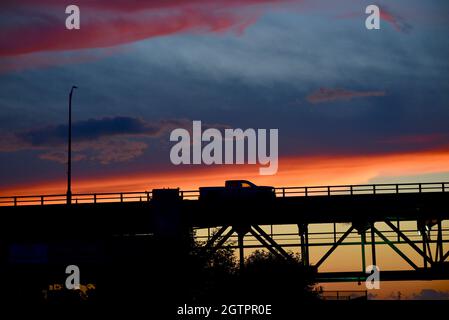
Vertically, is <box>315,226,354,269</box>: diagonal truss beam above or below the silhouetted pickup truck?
below

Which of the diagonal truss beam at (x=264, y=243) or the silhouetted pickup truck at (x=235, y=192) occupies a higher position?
the silhouetted pickup truck at (x=235, y=192)

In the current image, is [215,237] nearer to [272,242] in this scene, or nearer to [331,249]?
[272,242]

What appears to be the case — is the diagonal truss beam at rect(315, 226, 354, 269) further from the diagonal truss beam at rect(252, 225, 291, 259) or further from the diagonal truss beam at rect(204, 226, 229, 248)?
the diagonal truss beam at rect(204, 226, 229, 248)

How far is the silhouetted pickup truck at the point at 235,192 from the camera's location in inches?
2653

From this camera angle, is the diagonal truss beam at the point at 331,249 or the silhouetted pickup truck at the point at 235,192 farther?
the silhouetted pickup truck at the point at 235,192

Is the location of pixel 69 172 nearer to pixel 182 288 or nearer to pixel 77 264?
pixel 77 264

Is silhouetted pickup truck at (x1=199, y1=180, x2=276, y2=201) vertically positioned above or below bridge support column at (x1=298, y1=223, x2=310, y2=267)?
above

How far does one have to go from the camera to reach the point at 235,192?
67438mm

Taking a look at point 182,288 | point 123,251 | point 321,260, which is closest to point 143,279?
point 182,288

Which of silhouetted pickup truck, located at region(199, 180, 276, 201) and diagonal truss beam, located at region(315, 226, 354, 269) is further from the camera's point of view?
silhouetted pickup truck, located at region(199, 180, 276, 201)

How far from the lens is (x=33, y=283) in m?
71.8

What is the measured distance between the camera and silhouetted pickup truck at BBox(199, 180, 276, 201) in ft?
221

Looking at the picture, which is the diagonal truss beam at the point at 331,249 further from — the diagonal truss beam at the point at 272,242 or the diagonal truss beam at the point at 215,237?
the diagonal truss beam at the point at 215,237

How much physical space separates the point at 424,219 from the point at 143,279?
2121cm
